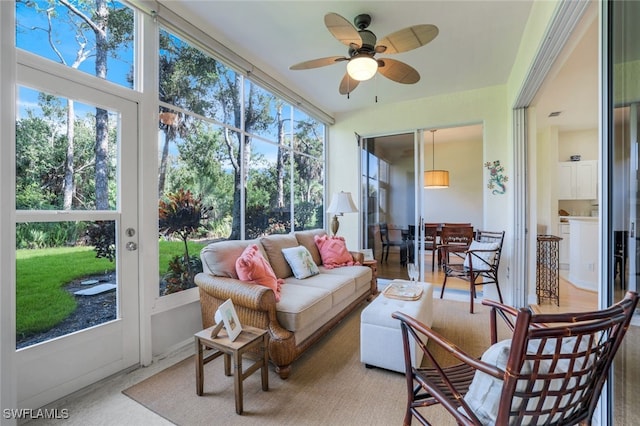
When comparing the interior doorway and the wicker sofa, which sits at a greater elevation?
the interior doorway

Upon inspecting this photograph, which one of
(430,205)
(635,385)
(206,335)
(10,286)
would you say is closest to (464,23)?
(635,385)

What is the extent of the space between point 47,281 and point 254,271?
Answer: 4.27ft

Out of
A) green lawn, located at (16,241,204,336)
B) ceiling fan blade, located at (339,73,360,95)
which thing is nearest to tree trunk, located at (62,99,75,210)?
green lawn, located at (16,241,204,336)

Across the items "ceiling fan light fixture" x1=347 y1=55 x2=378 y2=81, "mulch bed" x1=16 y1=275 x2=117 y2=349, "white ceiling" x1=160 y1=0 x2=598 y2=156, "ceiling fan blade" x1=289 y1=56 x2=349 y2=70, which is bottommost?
"mulch bed" x1=16 y1=275 x2=117 y2=349

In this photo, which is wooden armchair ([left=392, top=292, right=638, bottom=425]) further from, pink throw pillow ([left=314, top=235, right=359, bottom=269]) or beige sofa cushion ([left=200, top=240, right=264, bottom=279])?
pink throw pillow ([left=314, top=235, right=359, bottom=269])

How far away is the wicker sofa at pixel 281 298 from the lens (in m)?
2.00

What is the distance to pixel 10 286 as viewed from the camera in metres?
1.41

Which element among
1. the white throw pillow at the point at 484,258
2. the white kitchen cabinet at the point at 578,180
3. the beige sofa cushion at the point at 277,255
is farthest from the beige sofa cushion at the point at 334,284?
the white kitchen cabinet at the point at 578,180

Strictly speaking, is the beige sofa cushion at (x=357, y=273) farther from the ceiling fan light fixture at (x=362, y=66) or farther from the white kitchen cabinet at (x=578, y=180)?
the white kitchen cabinet at (x=578, y=180)

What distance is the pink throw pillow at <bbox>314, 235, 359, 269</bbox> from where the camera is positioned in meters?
3.54

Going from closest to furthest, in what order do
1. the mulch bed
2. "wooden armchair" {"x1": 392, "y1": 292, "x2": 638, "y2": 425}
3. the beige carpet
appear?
"wooden armchair" {"x1": 392, "y1": 292, "x2": 638, "y2": 425}
the beige carpet
the mulch bed

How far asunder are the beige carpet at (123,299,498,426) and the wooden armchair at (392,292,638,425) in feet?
2.68

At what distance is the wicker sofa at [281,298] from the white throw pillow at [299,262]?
0.18ft

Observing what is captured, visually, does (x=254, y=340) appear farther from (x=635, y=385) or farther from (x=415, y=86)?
(x=415, y=86)
